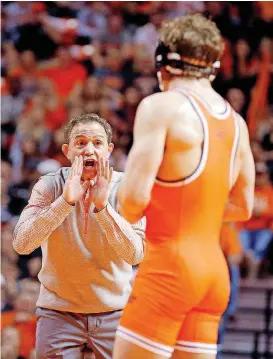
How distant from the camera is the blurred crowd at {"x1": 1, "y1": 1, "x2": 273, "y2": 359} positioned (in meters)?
8.34

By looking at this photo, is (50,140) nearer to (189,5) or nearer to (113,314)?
(189,5)

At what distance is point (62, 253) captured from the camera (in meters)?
3.99

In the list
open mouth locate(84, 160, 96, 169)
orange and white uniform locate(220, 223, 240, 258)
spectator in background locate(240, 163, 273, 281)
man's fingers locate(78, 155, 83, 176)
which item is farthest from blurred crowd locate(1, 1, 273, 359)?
man's fingers locate(78, 155, 83, 176)

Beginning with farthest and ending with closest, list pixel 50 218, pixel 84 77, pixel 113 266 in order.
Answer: pixel 84 77 < pixel 113 266 < pixel 50 218

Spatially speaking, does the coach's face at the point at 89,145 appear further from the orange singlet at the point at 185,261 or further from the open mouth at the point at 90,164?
the orange singlet at the point at 185,261

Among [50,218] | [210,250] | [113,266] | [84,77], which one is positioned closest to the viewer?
[210,250]

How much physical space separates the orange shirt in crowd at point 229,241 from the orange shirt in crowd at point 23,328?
1845 millimetres

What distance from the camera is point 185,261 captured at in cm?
315

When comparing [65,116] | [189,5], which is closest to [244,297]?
[65,116]

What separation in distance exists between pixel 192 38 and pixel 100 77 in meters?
6.22

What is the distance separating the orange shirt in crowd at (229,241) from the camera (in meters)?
7.65

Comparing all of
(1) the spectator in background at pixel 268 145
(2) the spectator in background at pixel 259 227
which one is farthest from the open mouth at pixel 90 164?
(1) the spectator in background at pixel 268 145

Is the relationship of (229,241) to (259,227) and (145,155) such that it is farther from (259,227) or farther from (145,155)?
(145,155)

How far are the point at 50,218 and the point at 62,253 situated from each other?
0.97 ft
